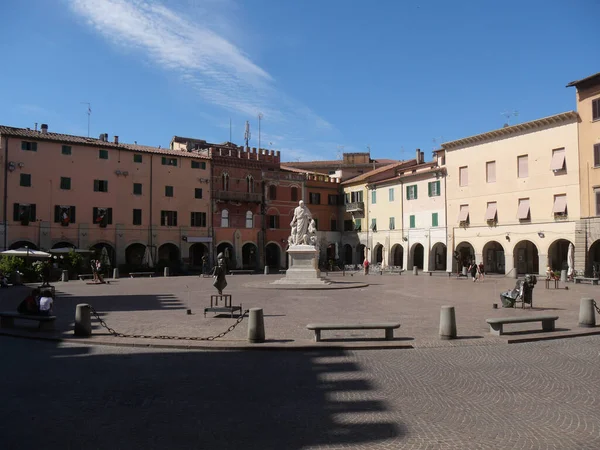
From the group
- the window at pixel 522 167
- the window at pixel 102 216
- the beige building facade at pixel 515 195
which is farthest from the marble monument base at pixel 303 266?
the window at pixel 102 216

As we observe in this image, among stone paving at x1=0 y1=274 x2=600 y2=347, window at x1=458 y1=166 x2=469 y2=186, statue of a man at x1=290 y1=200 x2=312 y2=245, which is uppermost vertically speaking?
window at x1=458 y1=166 x2=469 y2=186

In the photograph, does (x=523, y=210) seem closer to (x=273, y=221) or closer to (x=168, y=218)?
(x=273, y=221)

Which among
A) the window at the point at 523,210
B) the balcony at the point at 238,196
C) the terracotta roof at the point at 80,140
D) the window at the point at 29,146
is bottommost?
the window at the point at 523,210

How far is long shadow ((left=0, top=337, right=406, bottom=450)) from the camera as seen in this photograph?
606cm

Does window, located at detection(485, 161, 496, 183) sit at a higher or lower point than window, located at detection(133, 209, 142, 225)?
higher

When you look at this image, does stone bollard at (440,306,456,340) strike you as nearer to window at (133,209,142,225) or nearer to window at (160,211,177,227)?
window at (133,209,142,225)

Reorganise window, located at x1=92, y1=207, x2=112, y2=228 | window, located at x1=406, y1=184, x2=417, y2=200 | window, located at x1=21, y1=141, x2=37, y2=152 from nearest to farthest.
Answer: window, located at x1=21, y1=141, x2=37, y2=152
window, located at x1=92, y1=207, x2=112, y2=228
window, located at x1=406, y1=184, x2=417, y2=200

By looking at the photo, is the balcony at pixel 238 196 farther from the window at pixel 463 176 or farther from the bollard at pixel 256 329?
the bollard at pixel 256 329

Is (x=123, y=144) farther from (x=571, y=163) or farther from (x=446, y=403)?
(x=446, y=403)

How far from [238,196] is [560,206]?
31.7 m

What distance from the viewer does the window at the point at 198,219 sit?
54.0m

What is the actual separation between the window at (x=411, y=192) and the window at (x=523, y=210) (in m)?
12.7

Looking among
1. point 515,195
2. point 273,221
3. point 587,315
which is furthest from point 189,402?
point 273,221

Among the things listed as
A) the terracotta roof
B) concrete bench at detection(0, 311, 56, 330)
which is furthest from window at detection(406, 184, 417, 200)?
concrete bench at detection(0, 311, 56, 330)
